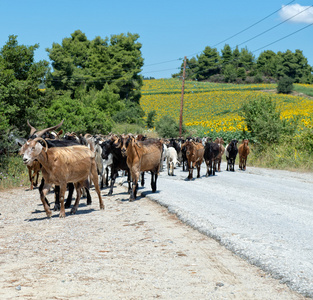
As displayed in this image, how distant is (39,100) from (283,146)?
1604 cm

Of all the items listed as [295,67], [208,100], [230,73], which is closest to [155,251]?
[208,100]

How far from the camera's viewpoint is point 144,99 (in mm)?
108938

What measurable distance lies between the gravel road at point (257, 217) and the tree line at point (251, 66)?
374ft

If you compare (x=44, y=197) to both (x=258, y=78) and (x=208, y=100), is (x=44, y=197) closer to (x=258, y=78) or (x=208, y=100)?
(x=208, y=100)

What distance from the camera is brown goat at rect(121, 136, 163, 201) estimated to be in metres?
12.8

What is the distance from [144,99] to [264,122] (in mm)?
77882

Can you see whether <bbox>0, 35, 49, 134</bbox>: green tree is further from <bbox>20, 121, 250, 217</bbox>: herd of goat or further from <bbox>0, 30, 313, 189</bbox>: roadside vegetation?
<bbox>20, 121, 250, 217</bbox>: herd of goat

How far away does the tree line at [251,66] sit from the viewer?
13488 cm

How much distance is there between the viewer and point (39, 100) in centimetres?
2588

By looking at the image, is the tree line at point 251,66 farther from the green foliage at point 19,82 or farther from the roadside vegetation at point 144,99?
the green foliage at point 19,82

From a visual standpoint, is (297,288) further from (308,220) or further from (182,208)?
(182,208)

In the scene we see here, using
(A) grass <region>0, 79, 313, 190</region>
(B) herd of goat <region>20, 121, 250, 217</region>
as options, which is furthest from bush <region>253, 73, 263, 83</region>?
(B) herd of goat <region>20, 121, 250, 217</region>

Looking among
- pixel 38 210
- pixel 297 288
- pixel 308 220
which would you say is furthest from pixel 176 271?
pixel 38 210

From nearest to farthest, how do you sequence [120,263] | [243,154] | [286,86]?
[120,263]
[243,154]
[286,86]
